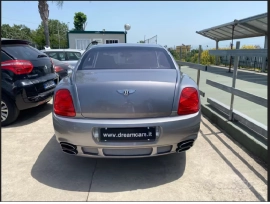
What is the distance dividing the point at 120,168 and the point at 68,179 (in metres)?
0.61

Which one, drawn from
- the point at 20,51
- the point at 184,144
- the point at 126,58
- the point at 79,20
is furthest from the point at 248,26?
the point at 79,20

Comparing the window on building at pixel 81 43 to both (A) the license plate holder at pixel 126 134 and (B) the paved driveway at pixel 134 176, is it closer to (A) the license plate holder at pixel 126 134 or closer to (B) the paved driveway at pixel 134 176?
(B) the paved driveway at pixel 134 176

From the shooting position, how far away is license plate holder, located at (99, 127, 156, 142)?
2.18 metres

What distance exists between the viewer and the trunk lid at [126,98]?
2191mm

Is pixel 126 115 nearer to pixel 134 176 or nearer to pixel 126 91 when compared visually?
pixel 126 91

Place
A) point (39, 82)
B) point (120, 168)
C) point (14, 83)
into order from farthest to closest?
point (39, 82)
point (14, 83)
point (120, 168)

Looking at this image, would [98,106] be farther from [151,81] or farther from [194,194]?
[194,194]

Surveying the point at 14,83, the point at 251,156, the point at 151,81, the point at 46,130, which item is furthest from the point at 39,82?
the point at 251,156

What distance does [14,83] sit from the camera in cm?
393

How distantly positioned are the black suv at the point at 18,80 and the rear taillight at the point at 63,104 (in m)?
2.02

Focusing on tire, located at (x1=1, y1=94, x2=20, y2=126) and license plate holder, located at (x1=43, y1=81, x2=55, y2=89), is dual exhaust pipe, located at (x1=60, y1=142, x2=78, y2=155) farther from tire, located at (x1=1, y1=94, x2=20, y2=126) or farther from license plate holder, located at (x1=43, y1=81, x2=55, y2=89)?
license plate holder, located at (x1=43, y1=81, x2=55, y2=89)

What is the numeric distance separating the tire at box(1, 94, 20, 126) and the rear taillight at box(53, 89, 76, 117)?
2181mm

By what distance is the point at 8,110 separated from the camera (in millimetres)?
4078

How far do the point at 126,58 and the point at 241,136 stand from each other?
2.04 metres
